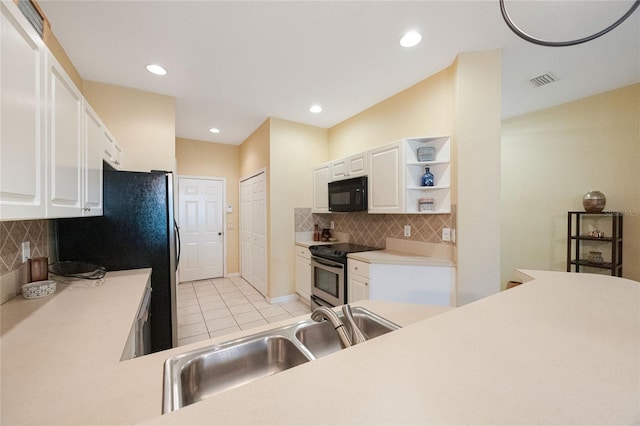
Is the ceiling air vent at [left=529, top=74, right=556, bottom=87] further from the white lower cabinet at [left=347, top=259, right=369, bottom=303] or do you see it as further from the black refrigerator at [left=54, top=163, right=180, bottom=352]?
the black refrigerator at [left=54, top=163, right=180, bottom=352]

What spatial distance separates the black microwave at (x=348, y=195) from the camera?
2971 millimetres

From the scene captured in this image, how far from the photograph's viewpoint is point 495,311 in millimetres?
978

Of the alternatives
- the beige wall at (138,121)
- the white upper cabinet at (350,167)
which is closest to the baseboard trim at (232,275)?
the beige wall at (138,121)

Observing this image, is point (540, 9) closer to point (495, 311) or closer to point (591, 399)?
point (495, 311)

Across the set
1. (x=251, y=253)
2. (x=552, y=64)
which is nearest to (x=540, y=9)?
(x=552, y=64)

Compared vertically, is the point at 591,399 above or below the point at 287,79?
below

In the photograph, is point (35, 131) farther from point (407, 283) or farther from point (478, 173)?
point (478, 173)

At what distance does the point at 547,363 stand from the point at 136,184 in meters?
2.63

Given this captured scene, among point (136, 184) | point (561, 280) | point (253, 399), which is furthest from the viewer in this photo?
point (136, 184)

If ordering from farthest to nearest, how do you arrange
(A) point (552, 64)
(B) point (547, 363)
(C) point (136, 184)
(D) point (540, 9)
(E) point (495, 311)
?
(A) point (552, 64) → (C) point (136, 184) → (D) point (540, 9) → (E) point (495, 311) → (B) point (547, 363)

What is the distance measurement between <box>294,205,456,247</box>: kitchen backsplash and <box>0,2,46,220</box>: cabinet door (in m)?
2.73

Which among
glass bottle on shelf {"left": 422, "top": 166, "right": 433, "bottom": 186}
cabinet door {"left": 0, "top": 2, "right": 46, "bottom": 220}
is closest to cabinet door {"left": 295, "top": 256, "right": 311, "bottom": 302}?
glass bottle on shelf {"left": 422, "top": 166, "right": 433, "bottom": 186}

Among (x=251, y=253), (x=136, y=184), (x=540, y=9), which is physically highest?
(x=540, y=9)

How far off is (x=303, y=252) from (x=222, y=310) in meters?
1.38
